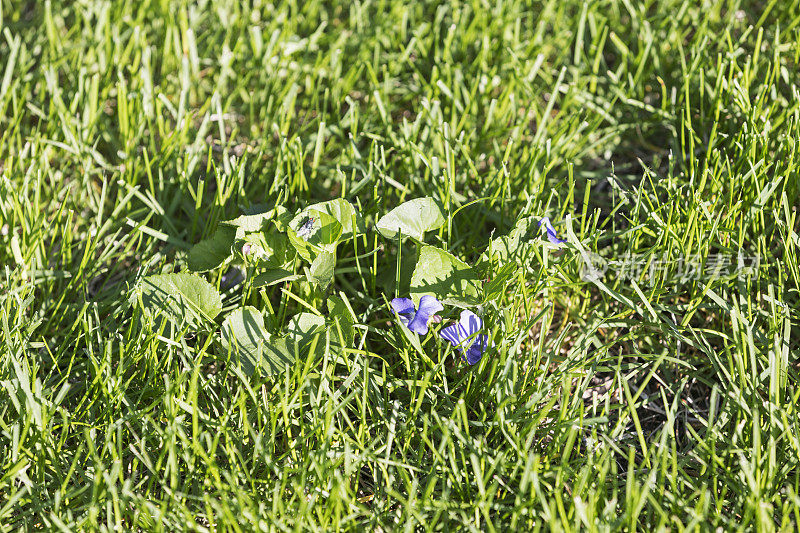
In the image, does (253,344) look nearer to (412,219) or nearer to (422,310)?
(422,310)

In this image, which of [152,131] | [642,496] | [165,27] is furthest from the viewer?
[165,27]

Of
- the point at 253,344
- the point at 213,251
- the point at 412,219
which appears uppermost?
the point at 412,219

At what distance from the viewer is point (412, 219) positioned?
1908mm

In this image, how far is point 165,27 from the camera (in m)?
2.83

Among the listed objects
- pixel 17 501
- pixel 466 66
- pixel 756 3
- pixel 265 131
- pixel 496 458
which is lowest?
pixel 17 501

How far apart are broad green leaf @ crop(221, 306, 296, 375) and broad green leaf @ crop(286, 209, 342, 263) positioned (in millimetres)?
209

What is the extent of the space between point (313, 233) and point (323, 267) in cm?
9

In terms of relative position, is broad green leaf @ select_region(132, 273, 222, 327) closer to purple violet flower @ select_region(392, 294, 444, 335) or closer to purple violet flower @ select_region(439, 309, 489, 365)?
purple violet flower @ select_region(392, 294, 444, 335)

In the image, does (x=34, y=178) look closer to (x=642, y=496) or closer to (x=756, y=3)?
(x=642, y=496)

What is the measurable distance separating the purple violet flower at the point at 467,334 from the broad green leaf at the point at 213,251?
621 mm

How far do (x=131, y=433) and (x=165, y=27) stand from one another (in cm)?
172

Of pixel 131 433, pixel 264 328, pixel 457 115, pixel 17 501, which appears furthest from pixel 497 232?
pixel 17 501

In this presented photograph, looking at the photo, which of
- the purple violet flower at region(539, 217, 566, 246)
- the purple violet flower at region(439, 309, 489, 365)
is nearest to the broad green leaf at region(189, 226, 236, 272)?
the purple violet flower at region(439, 309, 489, 365)

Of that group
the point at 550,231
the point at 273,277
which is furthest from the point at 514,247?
the point at 273,277
